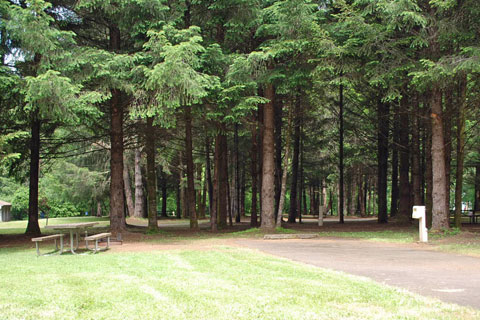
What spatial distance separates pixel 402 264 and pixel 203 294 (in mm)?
4751

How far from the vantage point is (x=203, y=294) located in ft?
18.8

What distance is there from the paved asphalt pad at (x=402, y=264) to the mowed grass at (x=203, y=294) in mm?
578

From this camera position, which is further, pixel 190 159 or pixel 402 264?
pixel 190 159

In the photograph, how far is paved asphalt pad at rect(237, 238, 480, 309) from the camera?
611cm

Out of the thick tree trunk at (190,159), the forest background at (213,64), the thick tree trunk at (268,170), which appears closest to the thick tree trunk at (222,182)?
the forest background at (213,64)

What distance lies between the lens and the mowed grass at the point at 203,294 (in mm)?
4848

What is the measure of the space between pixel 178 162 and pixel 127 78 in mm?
22251

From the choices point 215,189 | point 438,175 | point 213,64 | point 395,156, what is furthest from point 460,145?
point 395,156

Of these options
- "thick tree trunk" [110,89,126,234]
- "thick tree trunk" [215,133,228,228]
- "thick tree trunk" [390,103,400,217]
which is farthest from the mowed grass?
"thick tree trunk" [390,103,400,217]

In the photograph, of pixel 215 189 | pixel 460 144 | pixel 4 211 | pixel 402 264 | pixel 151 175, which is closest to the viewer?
pixel 402 264

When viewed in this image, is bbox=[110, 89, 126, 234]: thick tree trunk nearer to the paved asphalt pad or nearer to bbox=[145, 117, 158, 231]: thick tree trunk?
bbox=[145, 117, 158, 231]: thick tree trunk

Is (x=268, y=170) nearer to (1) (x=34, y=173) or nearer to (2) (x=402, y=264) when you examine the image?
(2) (x=402, y=264)

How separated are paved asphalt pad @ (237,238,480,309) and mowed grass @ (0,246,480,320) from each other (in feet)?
1.90

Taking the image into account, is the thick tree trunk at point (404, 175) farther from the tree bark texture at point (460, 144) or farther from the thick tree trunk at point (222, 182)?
the thick tree trunk at point (222, 182)
